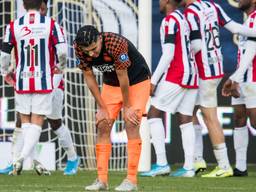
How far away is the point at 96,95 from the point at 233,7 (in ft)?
18.7

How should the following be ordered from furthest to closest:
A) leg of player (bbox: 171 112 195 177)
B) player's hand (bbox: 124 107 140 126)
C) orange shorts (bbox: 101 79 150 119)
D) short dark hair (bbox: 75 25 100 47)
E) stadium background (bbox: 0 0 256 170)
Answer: stadium background (bbox: 0 0 256 170)
leg of player (bbox: 171 112 195 177)
orange shorts (bbox: 101 79 150 119)
player's hand (bbox: 124 107 140 126)
short dark hair (bbox: 75 25 100 47)

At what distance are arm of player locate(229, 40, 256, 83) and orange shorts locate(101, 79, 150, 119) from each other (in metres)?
2.11

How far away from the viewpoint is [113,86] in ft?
26.1

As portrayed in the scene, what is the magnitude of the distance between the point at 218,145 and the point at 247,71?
81 centimetres

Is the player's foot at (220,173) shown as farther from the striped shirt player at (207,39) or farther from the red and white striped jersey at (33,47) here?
the red and white striped jersey at (33,47)

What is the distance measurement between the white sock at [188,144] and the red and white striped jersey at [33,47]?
1.41 m

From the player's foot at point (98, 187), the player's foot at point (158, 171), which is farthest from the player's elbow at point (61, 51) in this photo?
the player's foot at point (98, 187)

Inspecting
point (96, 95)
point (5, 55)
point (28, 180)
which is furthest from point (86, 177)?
point (96, 95)

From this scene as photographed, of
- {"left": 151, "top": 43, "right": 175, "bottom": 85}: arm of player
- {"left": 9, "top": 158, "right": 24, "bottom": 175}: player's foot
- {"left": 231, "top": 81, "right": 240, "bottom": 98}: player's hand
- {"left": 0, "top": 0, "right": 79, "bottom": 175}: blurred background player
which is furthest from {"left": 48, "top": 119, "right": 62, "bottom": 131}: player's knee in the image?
{"left": 231, "top": 81, "right": 240, "bottom": 98}: player's hand

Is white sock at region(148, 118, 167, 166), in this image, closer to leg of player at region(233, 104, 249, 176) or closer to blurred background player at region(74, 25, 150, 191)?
leg of player at region(233, 104, 249, 176)

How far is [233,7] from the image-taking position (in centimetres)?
1298

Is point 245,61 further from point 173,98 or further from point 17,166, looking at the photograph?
point 17,166

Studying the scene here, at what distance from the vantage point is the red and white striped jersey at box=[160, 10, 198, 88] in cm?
992

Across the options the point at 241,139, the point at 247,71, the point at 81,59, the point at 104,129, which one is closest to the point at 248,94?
the point at 247,71
